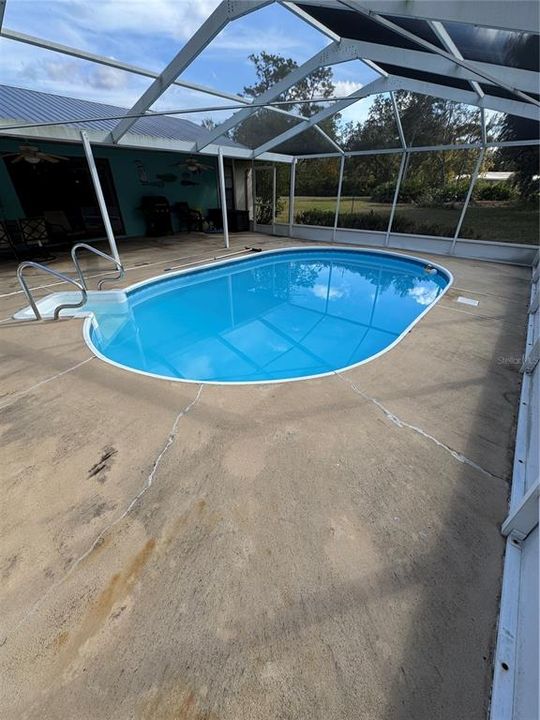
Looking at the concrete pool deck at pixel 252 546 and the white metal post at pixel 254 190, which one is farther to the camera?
the white metal post at pixel 254 190

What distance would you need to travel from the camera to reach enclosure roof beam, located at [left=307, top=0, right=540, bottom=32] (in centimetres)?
166

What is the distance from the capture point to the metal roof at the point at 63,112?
6359 millimetres

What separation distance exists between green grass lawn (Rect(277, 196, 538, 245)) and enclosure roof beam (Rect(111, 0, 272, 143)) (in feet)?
22.8

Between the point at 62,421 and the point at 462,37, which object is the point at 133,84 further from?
the point at 62,421

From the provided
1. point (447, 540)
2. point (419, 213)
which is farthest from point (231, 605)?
point (419, 213)

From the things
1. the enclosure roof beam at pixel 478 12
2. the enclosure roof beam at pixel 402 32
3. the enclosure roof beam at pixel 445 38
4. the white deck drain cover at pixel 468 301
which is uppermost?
the enclosure roof beam at pixel 445 38

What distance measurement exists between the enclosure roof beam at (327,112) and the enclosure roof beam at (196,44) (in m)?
2.41

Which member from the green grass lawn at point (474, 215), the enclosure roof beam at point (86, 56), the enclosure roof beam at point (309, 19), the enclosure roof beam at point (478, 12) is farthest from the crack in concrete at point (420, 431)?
the green grass lawn at point (474, 215)

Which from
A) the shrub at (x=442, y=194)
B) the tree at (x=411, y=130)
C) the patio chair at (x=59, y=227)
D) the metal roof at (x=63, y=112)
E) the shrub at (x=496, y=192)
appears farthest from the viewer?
the shrub at (x=496, y=192)

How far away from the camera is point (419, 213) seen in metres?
11.1

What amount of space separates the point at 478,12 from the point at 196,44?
3.87m

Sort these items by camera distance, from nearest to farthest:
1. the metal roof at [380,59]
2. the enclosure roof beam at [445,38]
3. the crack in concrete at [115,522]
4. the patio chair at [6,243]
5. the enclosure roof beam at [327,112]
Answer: the crack in concrete at [115,522] → the metal roof at [380,59] → the enclosure roof beam at [445,38] → the enclosure roof beam at [327,112] → the patio chair at [6,243]

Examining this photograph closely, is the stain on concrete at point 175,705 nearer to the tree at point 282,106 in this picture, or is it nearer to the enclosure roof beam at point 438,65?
the enclosure roof beam at point 438,65

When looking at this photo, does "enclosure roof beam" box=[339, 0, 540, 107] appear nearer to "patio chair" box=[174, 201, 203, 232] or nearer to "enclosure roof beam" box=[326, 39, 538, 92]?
"enclosure roof beam" box=[326, 39, 538, 92]
